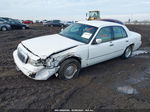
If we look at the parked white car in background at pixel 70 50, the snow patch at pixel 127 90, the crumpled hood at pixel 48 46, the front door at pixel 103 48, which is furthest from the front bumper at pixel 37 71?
the snow patch at pixel 127 90

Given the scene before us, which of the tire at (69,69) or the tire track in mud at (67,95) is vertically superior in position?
the tire at (69,69)

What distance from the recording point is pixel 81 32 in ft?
15.6

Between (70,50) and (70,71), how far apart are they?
0.68 m

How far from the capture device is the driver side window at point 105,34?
4.64 meters

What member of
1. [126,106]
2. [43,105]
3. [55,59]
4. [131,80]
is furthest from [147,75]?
[43,105]

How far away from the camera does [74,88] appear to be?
3.75 m

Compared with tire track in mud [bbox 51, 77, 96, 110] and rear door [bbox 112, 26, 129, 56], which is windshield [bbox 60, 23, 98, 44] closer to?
rear door [bbox 112, 26, 129, 56]

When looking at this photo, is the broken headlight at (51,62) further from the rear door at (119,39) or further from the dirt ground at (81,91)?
the rear door at (119,39)

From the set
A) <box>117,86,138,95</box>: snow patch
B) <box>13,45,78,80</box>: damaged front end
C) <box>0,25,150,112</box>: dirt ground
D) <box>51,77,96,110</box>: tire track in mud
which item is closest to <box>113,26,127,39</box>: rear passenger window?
<box>0,25,150,112</box>: dirt ground

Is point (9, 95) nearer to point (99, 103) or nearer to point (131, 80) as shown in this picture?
point (99, 103)

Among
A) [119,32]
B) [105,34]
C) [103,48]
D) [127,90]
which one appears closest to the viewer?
[127,90]

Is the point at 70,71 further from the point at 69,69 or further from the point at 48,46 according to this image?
the point at 48,46

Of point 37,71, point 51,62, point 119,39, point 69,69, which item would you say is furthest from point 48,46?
point 119,39

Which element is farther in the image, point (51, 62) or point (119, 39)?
point (119, 39)
